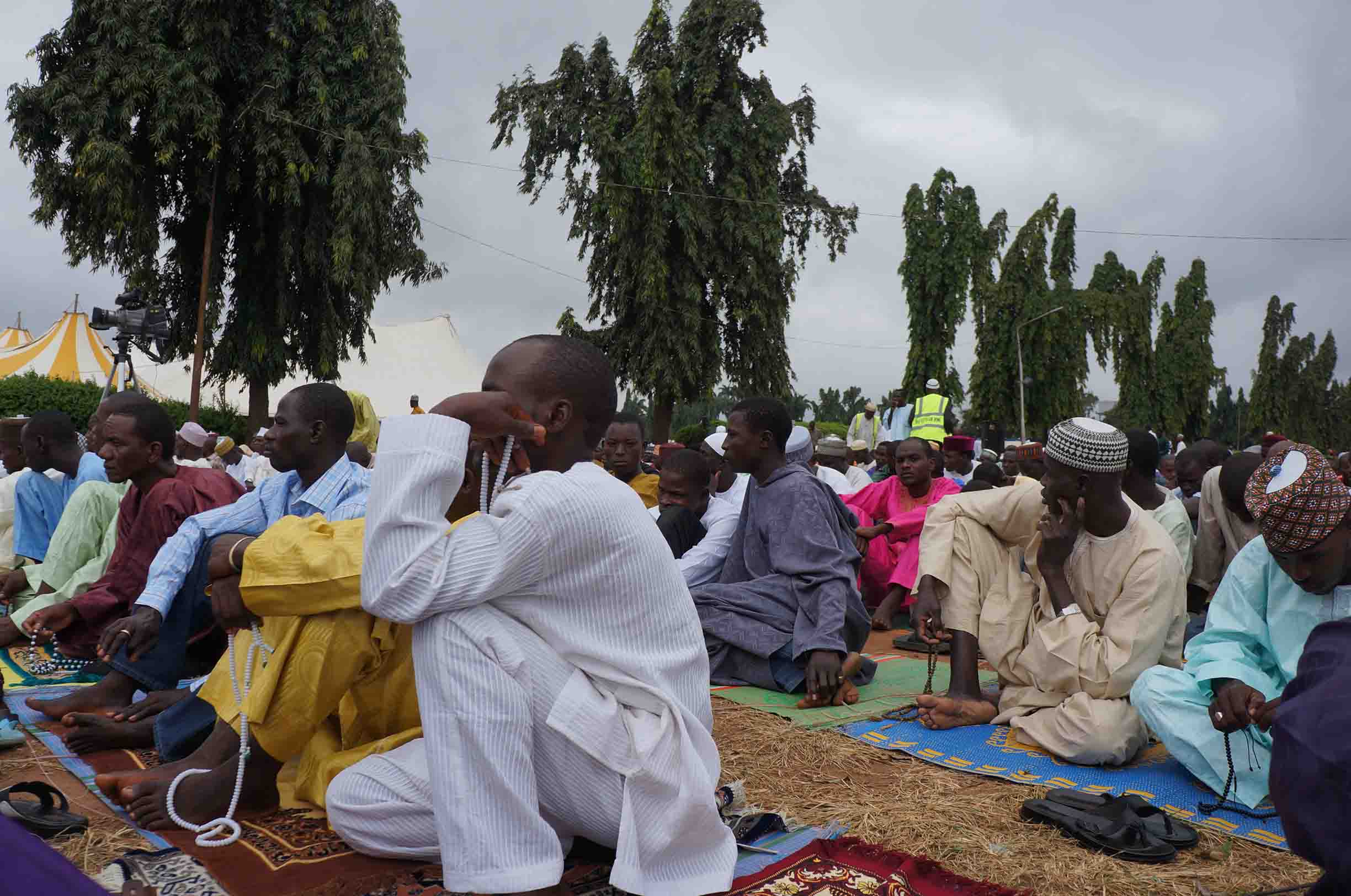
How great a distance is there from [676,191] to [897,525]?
14.9 m

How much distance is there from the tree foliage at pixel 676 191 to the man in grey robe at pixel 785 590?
1563cm

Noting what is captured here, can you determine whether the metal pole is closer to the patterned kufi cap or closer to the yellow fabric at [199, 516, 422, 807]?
the patterned kufi cap

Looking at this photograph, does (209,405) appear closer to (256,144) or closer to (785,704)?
(256,144)

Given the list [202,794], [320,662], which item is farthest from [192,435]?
[320,662]

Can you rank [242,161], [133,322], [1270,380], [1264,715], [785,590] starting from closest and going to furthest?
[1264,715] → [785,590] → [133,322] → [242,161] → [1270,380]

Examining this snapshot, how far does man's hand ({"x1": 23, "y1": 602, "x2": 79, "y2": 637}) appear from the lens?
3.91m

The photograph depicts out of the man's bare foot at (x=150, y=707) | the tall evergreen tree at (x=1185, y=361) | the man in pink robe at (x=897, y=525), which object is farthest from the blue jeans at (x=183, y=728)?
the tall evergreen tree at (x=1185, y=361)

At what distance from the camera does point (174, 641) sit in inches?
152

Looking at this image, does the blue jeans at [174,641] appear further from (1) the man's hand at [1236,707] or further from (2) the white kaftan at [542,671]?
(1) the man's hand at [1236,707]

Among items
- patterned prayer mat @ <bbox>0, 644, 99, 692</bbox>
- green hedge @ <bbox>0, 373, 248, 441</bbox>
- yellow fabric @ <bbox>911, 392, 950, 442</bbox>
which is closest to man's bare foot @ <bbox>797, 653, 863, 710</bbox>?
patterned prayer mat @ <bbox>0, 644, 99, 692</bbox>

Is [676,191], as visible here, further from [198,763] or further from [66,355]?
[198,763]

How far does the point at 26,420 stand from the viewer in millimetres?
6621

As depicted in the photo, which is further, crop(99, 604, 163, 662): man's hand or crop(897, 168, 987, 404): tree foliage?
crop(897, 168, 987, 404): tree foliage

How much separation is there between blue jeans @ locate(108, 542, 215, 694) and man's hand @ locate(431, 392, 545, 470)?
2.02 m
